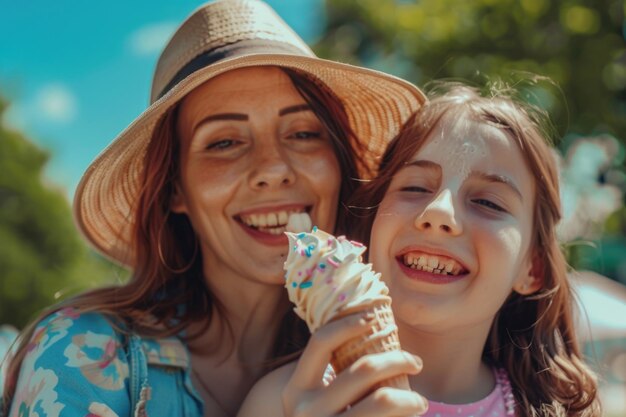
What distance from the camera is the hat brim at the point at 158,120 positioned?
321 centimetres

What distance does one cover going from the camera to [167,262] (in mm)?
3646

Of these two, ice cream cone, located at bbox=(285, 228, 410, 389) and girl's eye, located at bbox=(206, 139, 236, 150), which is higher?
girl's eye, located at bbox=(206, 139, 236, 150)

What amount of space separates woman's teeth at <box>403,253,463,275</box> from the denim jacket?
1.00 meters

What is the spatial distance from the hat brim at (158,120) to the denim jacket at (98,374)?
674 millimetres

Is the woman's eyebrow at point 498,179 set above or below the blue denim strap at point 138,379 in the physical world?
above

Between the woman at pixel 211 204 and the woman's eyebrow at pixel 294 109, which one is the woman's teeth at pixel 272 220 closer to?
the woman at pixel 211 204

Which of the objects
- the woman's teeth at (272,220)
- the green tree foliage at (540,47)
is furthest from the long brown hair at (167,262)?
the green tree foliage at (540,47)

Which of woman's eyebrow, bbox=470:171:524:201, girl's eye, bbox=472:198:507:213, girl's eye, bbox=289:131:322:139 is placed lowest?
girl's eye, bbox=472:198:507:213

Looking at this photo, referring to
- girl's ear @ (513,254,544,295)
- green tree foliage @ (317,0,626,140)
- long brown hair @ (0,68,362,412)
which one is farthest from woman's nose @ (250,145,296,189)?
green tree foliage @ (317,0,626,140)

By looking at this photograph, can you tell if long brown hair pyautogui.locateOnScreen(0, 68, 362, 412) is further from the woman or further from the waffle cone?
the waffle cone

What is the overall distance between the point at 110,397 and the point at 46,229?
25858mm

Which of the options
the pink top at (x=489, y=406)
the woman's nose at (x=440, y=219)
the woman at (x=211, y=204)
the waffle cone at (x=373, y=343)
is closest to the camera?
the waffle cone at (x=373, y=343)

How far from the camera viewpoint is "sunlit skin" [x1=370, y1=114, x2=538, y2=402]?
2.81 metres

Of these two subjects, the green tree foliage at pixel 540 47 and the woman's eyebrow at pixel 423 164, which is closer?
the woman's eyebrow at pixel 423 164
